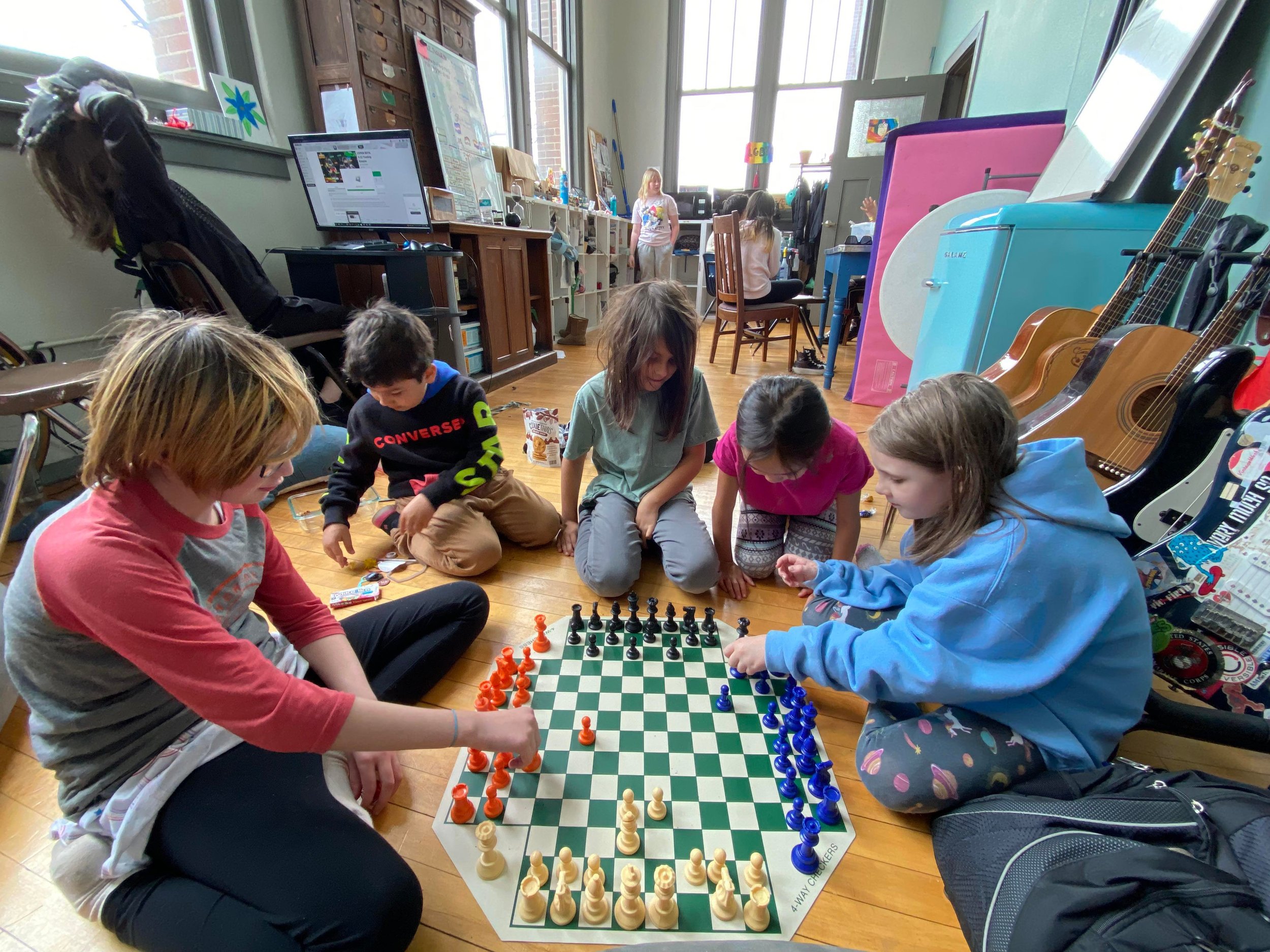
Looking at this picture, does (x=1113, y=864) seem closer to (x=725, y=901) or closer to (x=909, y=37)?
(x=725, y=901)

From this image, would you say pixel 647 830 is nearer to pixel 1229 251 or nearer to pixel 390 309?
pixel 390 309

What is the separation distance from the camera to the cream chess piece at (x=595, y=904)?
2.41 feet

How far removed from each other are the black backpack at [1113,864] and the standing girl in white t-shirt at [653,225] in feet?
16.5

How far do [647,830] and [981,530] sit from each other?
67 centimetres

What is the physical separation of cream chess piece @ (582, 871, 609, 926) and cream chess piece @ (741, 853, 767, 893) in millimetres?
196

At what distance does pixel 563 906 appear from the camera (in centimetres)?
74

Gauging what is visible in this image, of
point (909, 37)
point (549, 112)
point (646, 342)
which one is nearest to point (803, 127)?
point (909, 37)

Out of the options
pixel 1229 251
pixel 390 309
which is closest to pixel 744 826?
pixel 390 309

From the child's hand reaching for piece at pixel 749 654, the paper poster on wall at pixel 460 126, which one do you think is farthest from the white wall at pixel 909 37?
the child's hand reaching for piece at pixel 749 654

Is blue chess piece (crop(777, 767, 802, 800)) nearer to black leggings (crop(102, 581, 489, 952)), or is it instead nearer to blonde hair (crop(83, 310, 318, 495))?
black leggings (crop(102, 581, 489, 952))

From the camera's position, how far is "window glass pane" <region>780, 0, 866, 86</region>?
6.11 m

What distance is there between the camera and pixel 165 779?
0.69 meters

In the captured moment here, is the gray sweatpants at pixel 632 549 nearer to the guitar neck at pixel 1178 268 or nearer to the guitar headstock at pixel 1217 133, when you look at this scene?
the guitar neck at pixel 1178 268

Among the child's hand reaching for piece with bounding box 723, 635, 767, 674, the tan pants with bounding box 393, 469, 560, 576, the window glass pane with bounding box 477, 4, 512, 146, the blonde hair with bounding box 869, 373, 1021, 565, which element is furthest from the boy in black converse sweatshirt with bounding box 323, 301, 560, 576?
the window glass pane with bounding box 477, 4, 512, 146
